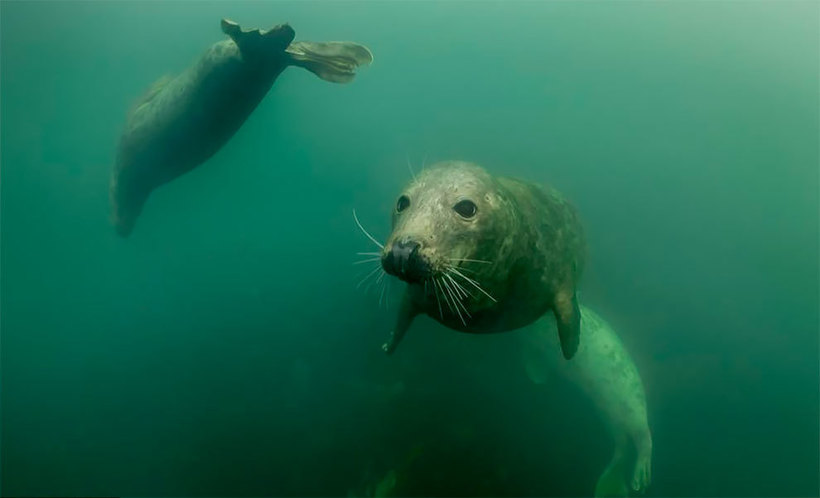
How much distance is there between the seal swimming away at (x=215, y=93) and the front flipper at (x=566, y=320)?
2915mm

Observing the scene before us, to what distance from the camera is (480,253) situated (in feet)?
7.93

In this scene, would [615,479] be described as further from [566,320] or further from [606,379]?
[566,320]

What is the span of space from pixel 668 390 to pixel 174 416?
6.14m

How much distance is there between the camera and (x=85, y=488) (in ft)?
16.9

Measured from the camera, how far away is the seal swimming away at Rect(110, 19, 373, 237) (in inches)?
167

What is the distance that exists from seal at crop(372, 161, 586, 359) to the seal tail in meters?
2.13

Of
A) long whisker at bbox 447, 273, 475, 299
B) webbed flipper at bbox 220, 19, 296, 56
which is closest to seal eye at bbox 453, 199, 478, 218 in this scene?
long whisker at bbox 447, 273, 475, 299

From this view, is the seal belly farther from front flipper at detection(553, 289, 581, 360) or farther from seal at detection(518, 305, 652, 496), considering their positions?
seal at detection(518, 305, 652, 496)

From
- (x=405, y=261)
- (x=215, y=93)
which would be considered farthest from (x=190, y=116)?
(x=405, y=261)

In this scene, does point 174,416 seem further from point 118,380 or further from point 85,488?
point 118,380

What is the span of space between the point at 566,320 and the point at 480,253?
1.13 m

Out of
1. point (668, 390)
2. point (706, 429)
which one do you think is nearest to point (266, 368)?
point (668, 390)

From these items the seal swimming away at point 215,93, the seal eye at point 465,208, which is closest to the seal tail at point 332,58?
the seal swimming away at point 215,93

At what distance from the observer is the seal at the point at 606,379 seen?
4.42 m
